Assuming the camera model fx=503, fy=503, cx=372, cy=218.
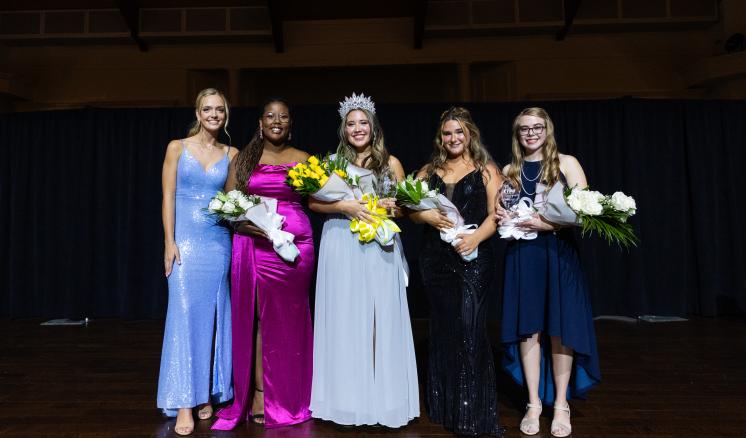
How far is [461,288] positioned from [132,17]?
846cm

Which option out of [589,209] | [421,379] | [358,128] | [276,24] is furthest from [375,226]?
[276,24]

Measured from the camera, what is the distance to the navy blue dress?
8.41 ft

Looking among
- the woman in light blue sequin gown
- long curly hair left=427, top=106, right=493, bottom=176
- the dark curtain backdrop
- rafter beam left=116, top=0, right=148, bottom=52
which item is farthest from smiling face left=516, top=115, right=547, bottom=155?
rafter beam left=116, top=0, right=148, bottom=52

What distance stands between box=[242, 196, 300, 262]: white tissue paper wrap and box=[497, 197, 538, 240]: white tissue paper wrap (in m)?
1.10

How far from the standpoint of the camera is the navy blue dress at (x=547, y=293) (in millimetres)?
2564

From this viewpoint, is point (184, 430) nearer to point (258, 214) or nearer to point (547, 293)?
point (258, 214)

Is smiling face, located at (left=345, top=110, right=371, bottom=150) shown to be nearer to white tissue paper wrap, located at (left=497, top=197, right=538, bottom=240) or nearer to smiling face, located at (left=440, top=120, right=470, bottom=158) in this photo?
smiling face, located at (left=440, top=120, right=470, bottom=158)

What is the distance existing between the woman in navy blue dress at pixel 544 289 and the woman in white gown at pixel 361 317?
0.58 metres

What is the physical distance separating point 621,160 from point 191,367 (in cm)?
604

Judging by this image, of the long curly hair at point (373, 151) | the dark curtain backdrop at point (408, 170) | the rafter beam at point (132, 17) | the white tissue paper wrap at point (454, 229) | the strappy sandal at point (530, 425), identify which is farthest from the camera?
the rafter beam at point (132, 17)

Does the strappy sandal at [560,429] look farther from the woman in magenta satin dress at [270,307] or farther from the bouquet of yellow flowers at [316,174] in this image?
the bouquet of yellow flowers at [316,174]

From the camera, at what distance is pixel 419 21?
27.7ft

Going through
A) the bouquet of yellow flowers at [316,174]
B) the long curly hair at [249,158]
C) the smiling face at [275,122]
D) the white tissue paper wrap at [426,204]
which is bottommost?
the white tissue paper wrap at [426,204]

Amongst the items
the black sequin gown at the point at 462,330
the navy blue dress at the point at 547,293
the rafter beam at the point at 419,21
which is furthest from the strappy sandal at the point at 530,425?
the rafter beam at the point at 419,21
